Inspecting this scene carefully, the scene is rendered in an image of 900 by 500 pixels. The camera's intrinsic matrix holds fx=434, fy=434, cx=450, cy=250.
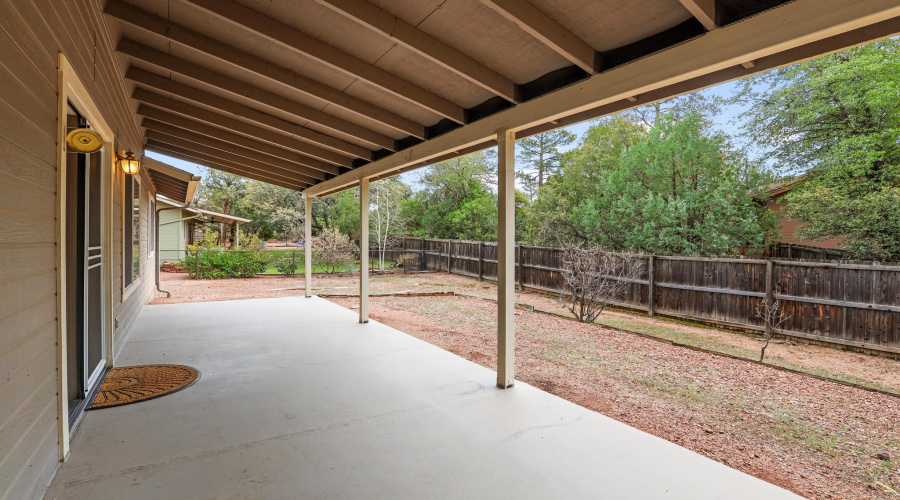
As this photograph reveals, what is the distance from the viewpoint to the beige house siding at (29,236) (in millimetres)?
1526

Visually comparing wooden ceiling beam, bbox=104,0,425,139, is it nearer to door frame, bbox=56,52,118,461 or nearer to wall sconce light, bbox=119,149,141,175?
door frame, bbox=56,52,118,461

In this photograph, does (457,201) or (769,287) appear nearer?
(769,287)

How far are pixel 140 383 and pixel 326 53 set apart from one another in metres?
3.09

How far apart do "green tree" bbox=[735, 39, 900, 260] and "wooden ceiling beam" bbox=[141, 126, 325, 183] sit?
979 centimetres

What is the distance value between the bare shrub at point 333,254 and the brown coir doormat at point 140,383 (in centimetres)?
1147

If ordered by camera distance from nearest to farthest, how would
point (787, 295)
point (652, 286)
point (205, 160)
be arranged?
point (787, 295), point (205, 160), point (652, 286)

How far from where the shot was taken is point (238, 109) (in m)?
4.58

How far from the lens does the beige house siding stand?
1526mm

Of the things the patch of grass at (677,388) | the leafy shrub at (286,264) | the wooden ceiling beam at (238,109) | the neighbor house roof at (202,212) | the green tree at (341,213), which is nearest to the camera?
the patch of grass at (677,388)

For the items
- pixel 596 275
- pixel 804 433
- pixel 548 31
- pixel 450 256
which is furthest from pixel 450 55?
pixel 450 256

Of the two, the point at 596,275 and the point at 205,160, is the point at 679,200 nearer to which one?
the point at 596,275

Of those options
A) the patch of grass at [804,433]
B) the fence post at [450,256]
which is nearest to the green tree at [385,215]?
the fence post at [450,256]

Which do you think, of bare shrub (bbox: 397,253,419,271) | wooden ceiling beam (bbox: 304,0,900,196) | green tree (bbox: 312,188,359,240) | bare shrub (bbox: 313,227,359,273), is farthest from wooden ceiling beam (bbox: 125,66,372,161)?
green tree (bbox: 312,188,359,240)

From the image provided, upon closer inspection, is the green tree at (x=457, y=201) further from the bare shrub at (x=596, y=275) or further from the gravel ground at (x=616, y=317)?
the bare shrub at (x=596, y=275)
